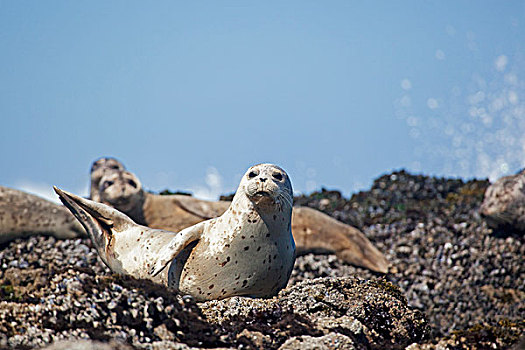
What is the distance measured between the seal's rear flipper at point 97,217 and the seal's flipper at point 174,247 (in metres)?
1.11

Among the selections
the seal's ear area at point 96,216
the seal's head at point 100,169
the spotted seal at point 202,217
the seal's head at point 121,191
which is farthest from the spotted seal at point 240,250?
the seal's head at point 100,169

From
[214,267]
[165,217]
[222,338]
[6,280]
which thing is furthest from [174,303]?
[165,217]

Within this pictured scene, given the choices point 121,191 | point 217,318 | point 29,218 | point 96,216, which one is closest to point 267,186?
point 217,318

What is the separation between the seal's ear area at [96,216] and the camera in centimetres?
802

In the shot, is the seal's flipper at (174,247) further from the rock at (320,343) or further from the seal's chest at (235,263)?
the rock at (320,343)

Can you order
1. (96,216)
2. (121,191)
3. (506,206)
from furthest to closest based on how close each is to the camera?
(506,206)
(121,191)
(96,216)

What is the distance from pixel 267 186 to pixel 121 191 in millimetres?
7566

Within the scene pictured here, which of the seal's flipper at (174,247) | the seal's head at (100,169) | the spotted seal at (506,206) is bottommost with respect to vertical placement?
the seal's flipper at (174,247)

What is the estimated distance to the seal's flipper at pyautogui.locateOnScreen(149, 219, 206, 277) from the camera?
6.78 m

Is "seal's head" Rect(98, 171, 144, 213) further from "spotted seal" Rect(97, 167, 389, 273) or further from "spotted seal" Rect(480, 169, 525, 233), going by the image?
"spotted seal" Rect(480, 169, 525, 233)

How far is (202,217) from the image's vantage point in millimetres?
14227

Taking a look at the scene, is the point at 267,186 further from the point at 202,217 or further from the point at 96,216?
the point at 202,217

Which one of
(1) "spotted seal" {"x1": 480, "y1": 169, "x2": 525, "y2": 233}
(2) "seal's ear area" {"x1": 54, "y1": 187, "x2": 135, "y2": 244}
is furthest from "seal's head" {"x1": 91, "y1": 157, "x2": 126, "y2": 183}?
(1) "spotted seal" {"x1": 480, "y1": 169, "x2": 525, "y2": 233}

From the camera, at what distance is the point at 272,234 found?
23.0 feet
